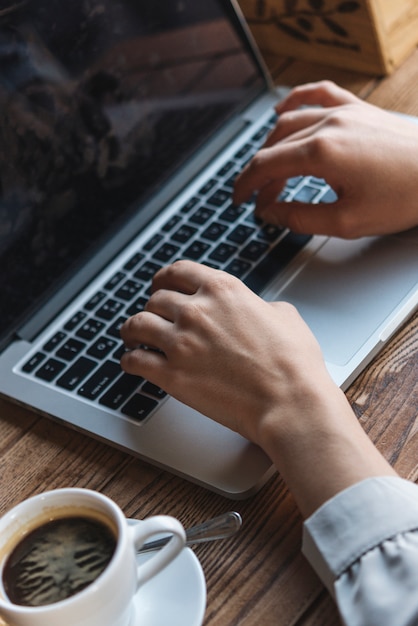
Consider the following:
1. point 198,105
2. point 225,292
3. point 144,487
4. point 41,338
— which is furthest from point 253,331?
point 198,105

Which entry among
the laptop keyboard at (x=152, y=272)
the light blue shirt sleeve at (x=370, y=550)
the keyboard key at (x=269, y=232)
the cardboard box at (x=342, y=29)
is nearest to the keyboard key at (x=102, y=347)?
the laptop keyboard at (x=152, y=272)

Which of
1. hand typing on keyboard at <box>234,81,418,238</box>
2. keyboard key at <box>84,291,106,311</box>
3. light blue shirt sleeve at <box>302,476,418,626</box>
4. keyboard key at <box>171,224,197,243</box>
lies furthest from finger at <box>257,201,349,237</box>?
light blue shirt sleeve at <box>302,476,418,626</box>

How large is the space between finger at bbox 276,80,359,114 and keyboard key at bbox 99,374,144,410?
42 centimetres

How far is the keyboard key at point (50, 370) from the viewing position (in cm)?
84

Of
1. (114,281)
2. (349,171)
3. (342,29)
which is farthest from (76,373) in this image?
(342,29)

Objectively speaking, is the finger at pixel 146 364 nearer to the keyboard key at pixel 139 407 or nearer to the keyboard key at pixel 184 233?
the keyboard key at pixel 139 407

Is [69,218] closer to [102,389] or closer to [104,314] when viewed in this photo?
[104,314]

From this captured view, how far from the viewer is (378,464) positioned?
62cm

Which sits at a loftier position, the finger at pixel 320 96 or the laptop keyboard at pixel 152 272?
the finger at pixel 320 96

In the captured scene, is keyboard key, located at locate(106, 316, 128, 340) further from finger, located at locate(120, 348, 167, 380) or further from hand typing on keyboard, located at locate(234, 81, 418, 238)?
hand typing on keyboard, located at locate(234, 81, 418, 238)

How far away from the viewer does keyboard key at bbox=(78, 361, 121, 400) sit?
2.66ft

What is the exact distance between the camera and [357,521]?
59 centimetres

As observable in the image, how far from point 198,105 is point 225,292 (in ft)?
1.29

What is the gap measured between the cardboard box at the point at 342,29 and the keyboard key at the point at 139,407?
0.59 metres
